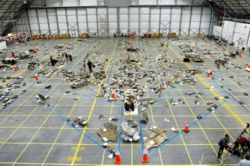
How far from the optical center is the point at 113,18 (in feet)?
152

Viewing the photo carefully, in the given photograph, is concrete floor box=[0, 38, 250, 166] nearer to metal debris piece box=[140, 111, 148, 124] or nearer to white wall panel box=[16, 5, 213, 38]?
metal debris piece box=[140, 111, 148, 124]

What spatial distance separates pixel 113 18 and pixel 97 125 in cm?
3859

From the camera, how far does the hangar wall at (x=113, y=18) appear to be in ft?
148

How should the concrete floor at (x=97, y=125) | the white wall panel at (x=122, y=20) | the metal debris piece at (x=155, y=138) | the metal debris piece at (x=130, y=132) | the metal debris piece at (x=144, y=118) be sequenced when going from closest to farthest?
the concrete floor at (x=97, y=125) < the metal debris piece at (x=155, y=138) < the metal debris piece at (x=130, y=132) < the metal debris piece at (x=144, y=118) < the white wall panel at (x=122, y=20)

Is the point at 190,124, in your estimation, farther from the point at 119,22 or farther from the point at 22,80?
the point at 119,22

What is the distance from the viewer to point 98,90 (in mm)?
17688

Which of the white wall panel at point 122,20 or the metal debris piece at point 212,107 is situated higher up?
the white wall panel at point 122,20

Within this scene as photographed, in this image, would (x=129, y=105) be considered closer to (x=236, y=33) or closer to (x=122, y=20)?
(x=236, y=33)

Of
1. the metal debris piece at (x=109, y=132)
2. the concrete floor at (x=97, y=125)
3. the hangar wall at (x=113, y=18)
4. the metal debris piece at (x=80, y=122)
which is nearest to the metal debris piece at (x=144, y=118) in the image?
the concrete floor at (x=97, y=125)

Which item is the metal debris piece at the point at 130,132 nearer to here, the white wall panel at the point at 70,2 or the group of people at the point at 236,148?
the group of people at the point at 236,148

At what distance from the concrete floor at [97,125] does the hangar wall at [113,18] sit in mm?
30196

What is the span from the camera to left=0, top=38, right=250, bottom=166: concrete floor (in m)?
9.76

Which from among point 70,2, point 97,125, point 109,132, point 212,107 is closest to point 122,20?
point 70,2

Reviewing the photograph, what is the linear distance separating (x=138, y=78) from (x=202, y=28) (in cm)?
3439
